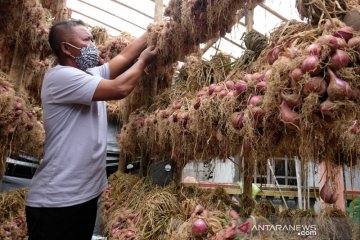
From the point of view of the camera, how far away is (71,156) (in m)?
1.67

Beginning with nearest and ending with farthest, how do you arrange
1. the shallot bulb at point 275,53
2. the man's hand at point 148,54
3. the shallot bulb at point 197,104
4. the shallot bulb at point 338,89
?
the shallot bulb at point 338,89 → the shallot bulb at point 275,53 → the shallot bulb at point 197,104 → the man's hand at point 148,54

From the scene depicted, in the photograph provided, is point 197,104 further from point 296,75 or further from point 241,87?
point 296,75

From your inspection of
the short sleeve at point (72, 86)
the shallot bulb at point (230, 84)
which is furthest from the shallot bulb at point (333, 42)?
the short sleeve at point (72, 86)

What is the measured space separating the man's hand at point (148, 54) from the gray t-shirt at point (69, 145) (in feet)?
1.72

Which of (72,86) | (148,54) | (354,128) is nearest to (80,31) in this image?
(72,86)

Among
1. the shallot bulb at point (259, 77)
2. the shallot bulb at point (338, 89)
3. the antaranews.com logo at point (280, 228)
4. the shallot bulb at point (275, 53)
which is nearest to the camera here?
the shallot bulb at point (338, 89)

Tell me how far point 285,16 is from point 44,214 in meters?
5.38

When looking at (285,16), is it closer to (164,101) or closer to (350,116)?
(164,101)

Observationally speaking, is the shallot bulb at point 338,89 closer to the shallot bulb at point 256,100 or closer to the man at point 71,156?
the shallot bulb at point 256,100

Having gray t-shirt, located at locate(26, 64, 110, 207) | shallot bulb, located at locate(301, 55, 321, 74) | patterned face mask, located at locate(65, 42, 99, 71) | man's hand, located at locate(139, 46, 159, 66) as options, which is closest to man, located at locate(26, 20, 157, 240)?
gray t-shirt, located at locate(26, 64, 110, 207)

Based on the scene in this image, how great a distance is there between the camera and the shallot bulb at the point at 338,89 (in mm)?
1092

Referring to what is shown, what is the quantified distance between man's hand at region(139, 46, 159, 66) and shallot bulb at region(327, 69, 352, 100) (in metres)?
1.21

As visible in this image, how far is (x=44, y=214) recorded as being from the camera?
1.64m

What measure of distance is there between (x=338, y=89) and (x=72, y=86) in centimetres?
114
